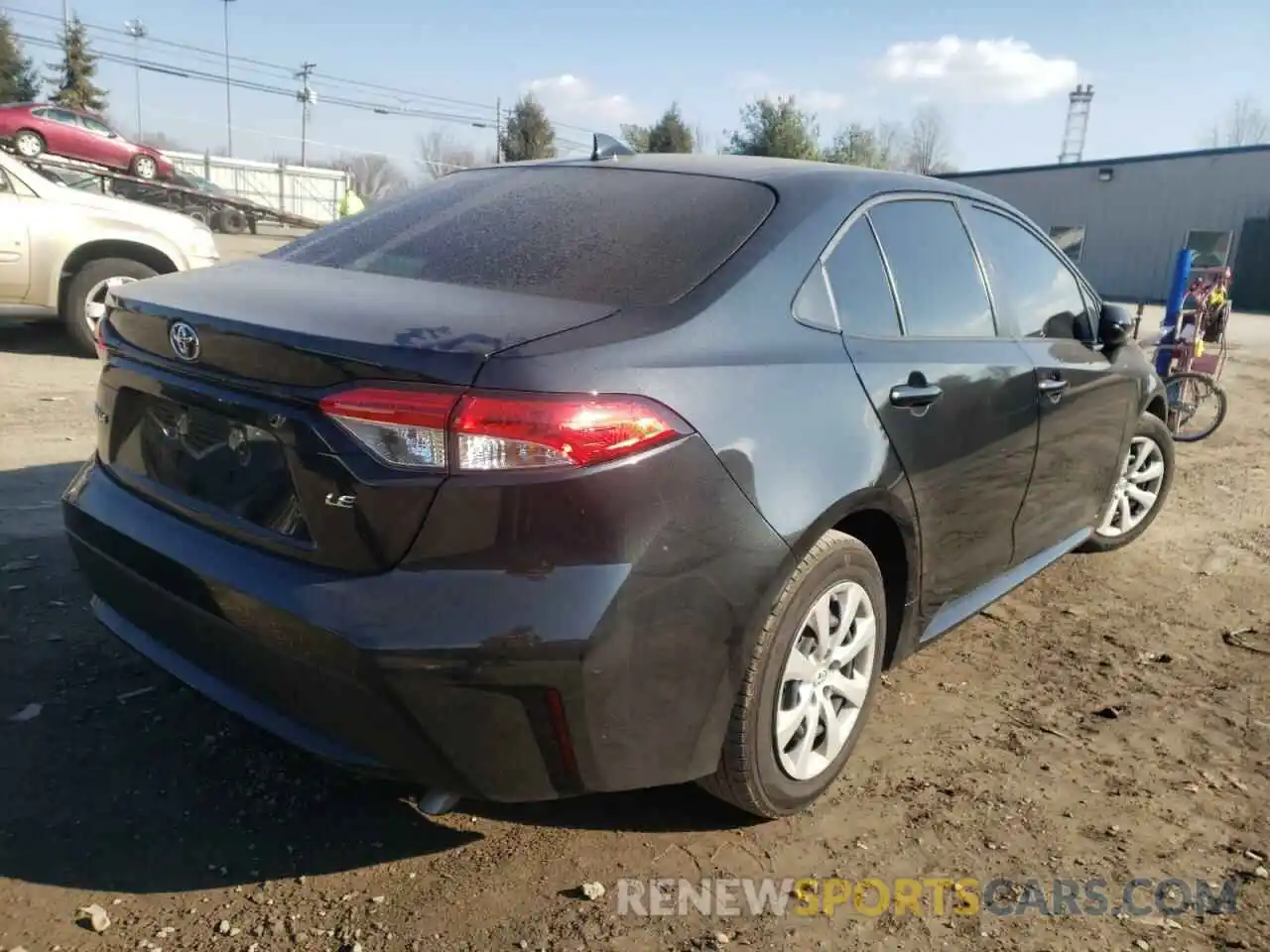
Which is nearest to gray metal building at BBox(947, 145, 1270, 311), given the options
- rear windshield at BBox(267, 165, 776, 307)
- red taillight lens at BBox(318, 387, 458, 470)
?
rear windshield at BBox(267, 165, 776, 307)

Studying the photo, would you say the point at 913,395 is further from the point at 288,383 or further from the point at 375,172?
the point at 375,172

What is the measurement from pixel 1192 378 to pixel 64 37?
58.3m

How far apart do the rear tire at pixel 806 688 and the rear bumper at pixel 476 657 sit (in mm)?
85

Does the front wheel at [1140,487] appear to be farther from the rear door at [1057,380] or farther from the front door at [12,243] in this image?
the front door at [12,243]

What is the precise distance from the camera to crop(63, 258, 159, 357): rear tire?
7945 millimetres

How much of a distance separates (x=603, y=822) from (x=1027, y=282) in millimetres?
2517

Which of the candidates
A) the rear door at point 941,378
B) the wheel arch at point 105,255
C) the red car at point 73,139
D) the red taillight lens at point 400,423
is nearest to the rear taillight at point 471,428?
the red taillight lens at point 400,423

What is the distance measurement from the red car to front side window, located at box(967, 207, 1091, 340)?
25.6m

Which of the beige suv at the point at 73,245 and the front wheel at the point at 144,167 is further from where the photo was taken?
the front wheel at the point at 144,167

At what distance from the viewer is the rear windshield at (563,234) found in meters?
2.37

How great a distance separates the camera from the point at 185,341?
7.33 feet

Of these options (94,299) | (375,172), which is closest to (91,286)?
(94,299)

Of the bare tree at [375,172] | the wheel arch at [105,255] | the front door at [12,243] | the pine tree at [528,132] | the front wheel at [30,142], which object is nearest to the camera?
the front door at [12,243]

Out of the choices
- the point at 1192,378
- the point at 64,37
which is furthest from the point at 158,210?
the point at 64,37
